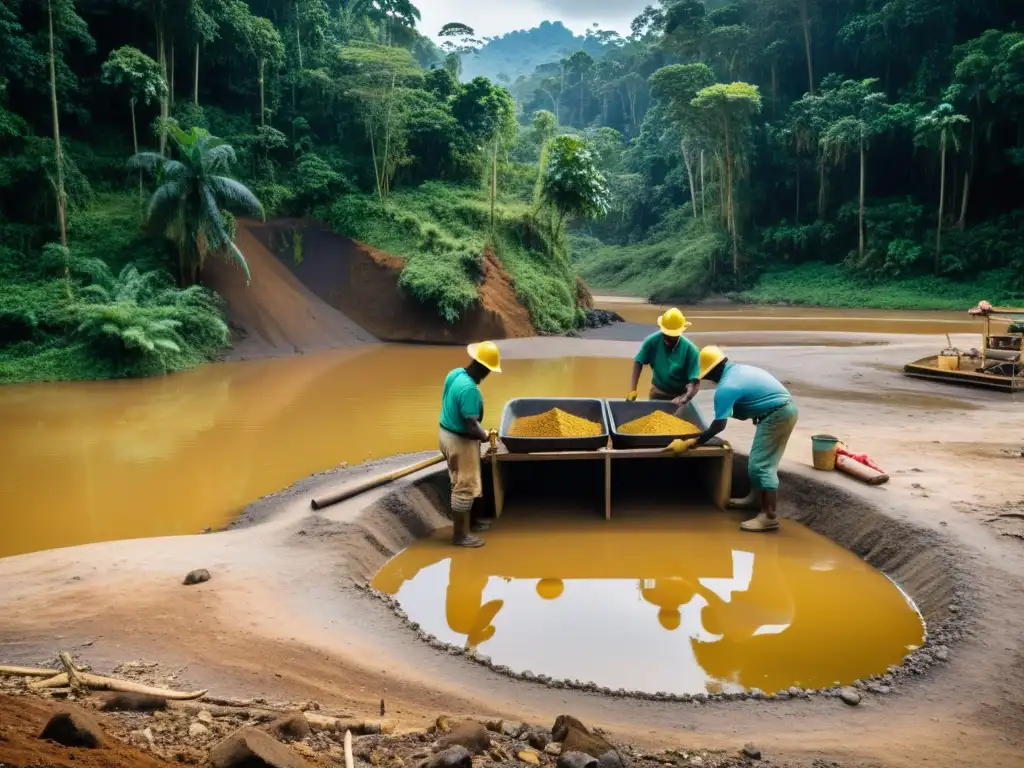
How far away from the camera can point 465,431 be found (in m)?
6.70

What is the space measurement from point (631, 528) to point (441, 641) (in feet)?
9.09

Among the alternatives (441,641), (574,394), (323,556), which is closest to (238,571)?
(323,556)

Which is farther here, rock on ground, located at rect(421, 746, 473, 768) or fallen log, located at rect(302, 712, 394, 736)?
fallen log, located at rect(302, 712, 394, 736)

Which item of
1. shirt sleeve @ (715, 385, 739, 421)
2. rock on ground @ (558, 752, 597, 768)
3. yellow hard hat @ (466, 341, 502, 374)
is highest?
yellow hard hat @ (466, 341, 502, 374)

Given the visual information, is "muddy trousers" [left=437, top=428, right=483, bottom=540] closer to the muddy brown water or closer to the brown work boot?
the muddy brown water

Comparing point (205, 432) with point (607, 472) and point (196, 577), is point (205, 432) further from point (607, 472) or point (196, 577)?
point (607, 472)

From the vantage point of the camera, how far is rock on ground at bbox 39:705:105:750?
8.64 feet

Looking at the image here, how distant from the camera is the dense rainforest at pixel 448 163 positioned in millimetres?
19172

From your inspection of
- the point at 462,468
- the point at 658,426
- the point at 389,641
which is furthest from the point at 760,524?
the point at 389,641

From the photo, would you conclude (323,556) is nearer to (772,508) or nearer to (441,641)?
(441,641)

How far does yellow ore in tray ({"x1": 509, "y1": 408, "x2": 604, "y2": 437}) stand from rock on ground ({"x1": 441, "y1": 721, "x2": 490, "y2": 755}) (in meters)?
4.47

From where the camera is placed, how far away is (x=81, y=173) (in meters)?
21.4

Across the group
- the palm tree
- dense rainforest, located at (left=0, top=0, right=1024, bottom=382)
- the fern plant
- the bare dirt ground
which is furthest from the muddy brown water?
the palm tree

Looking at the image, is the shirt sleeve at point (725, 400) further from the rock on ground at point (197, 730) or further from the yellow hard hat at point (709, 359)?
the rock on ground at point (197, 730)
